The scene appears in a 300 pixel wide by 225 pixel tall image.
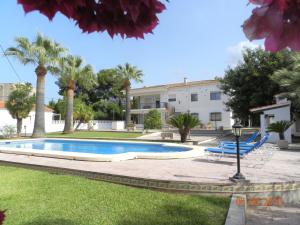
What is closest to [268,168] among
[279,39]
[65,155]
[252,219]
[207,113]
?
[252,219]

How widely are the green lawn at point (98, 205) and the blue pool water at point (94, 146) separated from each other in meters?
9.62

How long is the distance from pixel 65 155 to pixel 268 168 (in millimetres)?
8575

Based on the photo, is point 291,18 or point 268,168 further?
point 268,168

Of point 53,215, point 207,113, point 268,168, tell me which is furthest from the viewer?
point 207,113

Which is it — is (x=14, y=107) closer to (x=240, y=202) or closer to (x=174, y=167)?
(x=174, y=167)

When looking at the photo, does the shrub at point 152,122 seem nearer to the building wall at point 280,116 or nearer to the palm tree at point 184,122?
the palm tree at point 184,122

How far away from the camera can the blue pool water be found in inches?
714

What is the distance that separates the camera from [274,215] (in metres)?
6.21

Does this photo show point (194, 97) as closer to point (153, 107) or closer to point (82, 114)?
point (153, 107)

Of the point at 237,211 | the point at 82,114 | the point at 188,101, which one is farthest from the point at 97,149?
the point at 188,101

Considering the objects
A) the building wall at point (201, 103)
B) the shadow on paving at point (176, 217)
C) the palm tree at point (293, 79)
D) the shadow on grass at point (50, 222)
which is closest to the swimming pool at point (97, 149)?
the shadow on paving at point (176, 217)

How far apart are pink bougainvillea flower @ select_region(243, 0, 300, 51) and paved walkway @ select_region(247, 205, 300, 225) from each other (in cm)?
562

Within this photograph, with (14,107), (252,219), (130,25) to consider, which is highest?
(14,107)

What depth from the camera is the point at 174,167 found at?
10.3 metres
